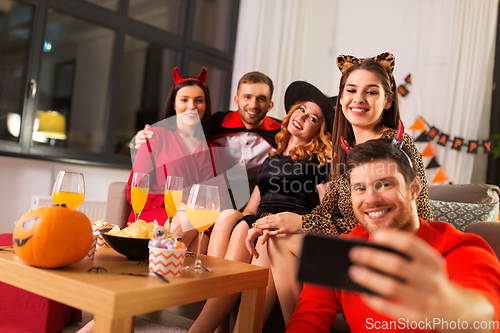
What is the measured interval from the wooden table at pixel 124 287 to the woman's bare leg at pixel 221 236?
602mm

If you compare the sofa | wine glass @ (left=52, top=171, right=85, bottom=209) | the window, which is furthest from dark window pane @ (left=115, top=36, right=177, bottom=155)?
wine glass @ (left=52, top=171, right=85, bottom=209)

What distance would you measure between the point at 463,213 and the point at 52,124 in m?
3.34

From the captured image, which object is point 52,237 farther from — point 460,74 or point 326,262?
point 460,74

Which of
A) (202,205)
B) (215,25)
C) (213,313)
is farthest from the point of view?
(215,25)

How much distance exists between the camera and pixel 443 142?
3.67 metres

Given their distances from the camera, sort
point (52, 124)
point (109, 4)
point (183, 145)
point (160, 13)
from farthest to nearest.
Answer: point (160, 13) < point (109, 4) < point (52, 124) < point (183, 145)

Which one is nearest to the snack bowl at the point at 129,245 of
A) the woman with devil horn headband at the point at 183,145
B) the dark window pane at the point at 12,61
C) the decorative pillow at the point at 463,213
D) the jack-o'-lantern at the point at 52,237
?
the jack-o'-lantern at the point at 52,237

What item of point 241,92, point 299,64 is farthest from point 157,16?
point 241,92

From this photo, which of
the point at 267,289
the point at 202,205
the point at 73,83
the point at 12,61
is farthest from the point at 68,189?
the point at 73,83

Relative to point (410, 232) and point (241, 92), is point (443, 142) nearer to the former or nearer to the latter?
point (241, 92)

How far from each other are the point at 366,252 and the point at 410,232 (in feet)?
1.82

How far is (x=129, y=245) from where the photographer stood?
1.08 meters

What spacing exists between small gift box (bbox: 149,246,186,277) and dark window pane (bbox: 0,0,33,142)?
9.35 feet

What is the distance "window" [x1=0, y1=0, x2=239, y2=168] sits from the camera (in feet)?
10.5
